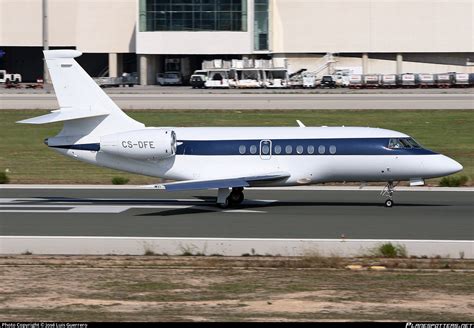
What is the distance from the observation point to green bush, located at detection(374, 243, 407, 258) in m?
25.5

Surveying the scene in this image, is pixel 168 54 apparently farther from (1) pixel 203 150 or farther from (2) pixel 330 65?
(1) pixel 203 150

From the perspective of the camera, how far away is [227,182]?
3359 centimetres

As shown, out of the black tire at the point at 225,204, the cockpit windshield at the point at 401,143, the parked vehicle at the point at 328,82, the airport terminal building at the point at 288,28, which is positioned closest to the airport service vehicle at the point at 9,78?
the airport terminal building at the point at 288,28

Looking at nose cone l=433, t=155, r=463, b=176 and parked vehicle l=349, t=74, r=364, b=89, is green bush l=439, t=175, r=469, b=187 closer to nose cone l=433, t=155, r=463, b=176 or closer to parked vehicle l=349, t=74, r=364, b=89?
nose cone l=433, t=155, r=463, b=176

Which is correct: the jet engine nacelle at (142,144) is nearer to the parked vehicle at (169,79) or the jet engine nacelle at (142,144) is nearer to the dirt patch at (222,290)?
the dirt patch at (222,290)

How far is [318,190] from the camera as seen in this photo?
38781 mm

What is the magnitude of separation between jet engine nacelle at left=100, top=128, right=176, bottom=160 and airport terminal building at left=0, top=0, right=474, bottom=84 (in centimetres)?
8908

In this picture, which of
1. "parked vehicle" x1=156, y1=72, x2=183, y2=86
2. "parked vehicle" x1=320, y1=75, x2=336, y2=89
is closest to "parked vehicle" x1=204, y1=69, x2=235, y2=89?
"parked vehicle" x1=320, y1=75, x2=336, y2=89

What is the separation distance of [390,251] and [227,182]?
921cm

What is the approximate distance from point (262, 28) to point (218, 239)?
99388 millimetres

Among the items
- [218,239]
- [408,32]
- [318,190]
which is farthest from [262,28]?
[218,239]

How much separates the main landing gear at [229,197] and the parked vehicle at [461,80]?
253 ft

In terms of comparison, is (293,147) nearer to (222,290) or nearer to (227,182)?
(227,182)

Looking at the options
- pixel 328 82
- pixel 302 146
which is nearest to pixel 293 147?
pixel 302 146
